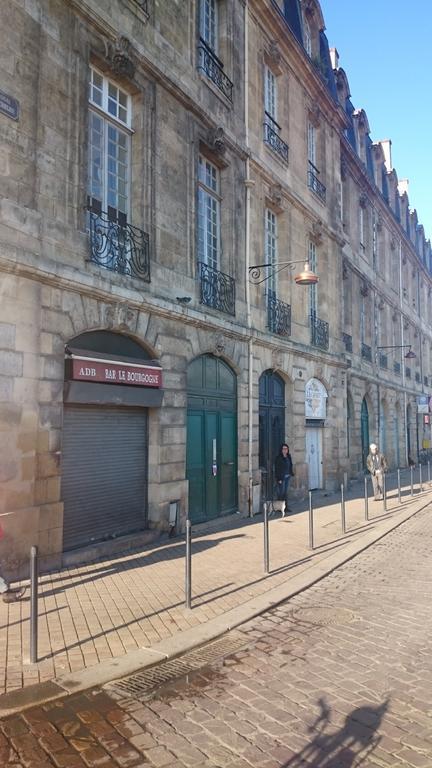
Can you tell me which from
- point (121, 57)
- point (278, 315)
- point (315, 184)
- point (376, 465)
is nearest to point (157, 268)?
point (121, 57)

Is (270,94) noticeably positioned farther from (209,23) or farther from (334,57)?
(334,57)

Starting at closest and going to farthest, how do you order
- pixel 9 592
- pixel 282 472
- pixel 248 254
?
pixel 9 592, pixel 248 254, pixel 282 472

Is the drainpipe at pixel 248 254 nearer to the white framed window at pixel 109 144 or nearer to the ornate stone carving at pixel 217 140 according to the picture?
the ornate stone carving at pixel 217 140

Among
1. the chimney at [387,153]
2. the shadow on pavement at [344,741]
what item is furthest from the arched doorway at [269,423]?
the chimney at [387,153]

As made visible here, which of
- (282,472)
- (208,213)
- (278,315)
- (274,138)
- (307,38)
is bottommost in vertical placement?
(282,472)

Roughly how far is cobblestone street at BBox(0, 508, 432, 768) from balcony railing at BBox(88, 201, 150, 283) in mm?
5720

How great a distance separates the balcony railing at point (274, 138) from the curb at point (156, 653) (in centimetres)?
1117

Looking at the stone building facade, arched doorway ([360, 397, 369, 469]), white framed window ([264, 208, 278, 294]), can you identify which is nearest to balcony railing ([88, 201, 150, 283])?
the stone building facade

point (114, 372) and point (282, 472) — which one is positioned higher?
point (114, 372)

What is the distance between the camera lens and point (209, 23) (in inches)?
493

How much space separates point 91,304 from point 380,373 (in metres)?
19.2

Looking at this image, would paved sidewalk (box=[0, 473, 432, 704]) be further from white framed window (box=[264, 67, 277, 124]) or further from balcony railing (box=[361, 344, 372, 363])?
balcony railing (box=[361, 344, 372, 363])

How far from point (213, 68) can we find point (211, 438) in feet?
26.3

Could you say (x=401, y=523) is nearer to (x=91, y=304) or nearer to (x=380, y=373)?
(x=91, y=304)
